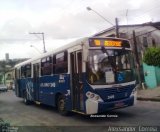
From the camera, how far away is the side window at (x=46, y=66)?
15241 mm

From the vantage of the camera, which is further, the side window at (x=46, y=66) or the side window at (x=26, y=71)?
the side window at (x=26, y=71)

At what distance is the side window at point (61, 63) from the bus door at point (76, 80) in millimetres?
627

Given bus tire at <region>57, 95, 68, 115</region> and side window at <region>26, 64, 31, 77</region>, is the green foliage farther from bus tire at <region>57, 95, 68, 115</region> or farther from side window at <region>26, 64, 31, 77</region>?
bus tire at <region>57, 95, 68, 115</region>

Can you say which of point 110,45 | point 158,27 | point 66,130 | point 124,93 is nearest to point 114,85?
point 124,93

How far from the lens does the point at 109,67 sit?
11.6 m

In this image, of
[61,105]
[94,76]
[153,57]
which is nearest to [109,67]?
[94,76]

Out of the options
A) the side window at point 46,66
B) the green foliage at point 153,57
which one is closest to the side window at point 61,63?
the side window at point 46,66

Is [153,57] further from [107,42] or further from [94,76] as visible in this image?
[94,76]

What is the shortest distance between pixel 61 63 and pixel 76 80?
1813mm

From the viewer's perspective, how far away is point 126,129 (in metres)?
9.77

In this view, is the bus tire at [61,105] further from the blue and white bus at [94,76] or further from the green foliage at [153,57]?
the green foliage at [153,57]

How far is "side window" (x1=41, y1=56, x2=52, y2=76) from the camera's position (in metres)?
15.2

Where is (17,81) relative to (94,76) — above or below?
below

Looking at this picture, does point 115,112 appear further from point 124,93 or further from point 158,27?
point 158,27
